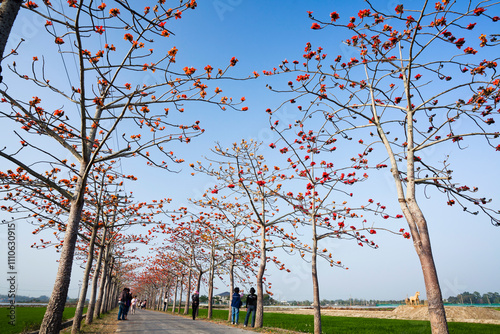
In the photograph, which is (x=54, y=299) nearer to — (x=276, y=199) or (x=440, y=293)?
(x=440, y=293)

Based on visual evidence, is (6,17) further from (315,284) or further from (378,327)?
(378,327)

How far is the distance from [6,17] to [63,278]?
16.3ft

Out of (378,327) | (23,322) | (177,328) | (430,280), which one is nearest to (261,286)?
(177,328)

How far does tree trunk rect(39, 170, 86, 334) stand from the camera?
5.43m

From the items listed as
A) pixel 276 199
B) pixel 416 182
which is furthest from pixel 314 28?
pixel 276 199

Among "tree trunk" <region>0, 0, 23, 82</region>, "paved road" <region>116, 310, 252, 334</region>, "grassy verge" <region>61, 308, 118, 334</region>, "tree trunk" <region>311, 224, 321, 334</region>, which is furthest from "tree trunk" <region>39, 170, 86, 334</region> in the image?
"tree trunk" <region>311, 224, 321, 334</region>

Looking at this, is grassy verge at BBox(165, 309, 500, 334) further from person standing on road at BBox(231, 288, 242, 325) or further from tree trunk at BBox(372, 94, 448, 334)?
Answer: tree trunk at BBox(372, 94, 448, 334)

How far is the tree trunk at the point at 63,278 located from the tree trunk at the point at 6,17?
356cm

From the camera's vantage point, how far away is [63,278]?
5699 millimetres

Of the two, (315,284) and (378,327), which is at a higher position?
(315,284)

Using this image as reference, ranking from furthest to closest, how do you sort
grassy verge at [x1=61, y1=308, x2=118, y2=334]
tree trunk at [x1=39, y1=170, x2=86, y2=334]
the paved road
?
the paved road → grassy verge at [x1=61, y1=308, x2=118, y2=334] → tree trunk at [x1=39, y1=170, x2=86, y2=334]

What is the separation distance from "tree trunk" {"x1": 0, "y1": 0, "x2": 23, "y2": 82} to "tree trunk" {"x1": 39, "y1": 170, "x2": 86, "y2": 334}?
356 cm

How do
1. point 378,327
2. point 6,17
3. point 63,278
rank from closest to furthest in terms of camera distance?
1. point 6,17
2. point 63,278
3. point 378,327

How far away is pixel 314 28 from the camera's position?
5242 millimetres
